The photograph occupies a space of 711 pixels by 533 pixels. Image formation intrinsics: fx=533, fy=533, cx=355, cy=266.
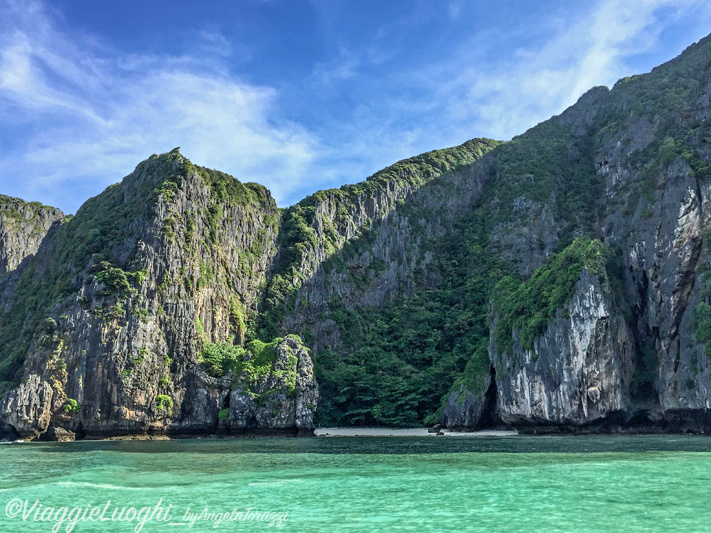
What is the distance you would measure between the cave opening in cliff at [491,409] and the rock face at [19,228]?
381 feet

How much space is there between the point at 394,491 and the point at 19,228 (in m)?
159

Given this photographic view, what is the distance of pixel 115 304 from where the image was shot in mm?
75250

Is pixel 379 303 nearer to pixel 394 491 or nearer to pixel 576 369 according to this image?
pixel 576 369

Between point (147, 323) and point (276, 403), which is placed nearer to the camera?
point (276, 403)

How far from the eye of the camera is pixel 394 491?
21.2m

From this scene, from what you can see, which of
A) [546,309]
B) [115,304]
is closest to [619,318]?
[546,309]

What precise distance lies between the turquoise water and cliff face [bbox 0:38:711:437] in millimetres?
32390

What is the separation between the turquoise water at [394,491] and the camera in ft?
51.2

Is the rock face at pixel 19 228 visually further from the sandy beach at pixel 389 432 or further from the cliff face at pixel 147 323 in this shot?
the sandy beach at pixel 389 432

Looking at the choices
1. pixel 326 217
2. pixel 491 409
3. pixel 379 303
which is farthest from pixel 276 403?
pixel 326 217

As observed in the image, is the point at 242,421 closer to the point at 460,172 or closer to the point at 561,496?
the point at 561,496

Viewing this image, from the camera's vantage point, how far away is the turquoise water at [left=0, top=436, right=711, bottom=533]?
15602 millimetres

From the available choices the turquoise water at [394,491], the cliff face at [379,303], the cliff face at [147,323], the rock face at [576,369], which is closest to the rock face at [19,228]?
the cliff face at [379,303]

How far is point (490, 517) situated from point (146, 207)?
82.9 metres
